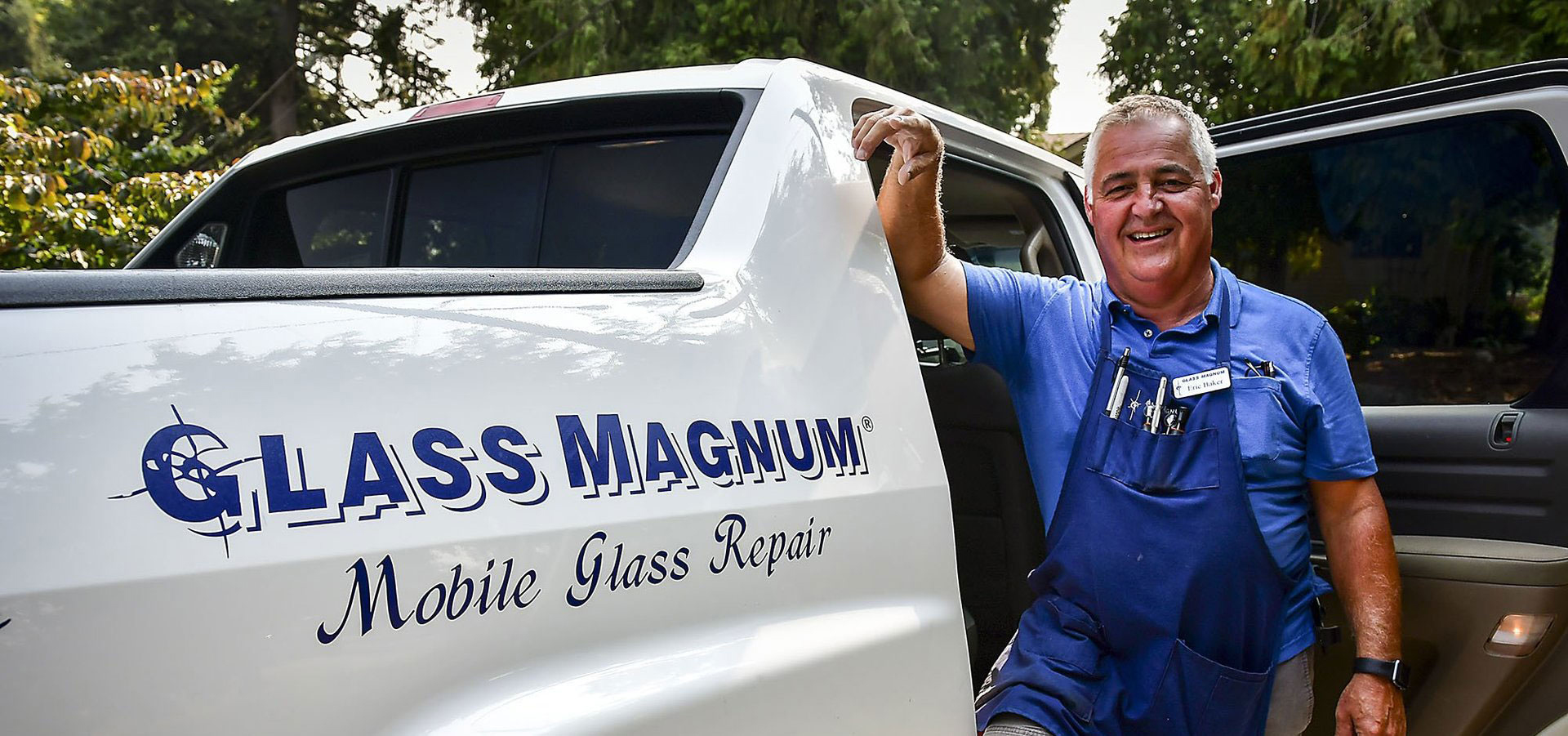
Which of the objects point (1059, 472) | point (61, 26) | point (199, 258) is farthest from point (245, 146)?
point (1059, 472)

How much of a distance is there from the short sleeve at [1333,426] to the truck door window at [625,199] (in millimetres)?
1181

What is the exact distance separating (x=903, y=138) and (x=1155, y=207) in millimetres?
543

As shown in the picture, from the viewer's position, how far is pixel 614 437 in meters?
1.40

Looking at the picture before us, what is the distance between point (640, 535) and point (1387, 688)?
1.53 m

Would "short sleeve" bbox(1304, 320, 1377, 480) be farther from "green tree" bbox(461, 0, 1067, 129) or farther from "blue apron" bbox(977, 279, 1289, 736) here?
"green tree" bbox(461, 0, 1067, 129)

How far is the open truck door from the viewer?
2.48 meters

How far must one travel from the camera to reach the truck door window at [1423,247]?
107 inches

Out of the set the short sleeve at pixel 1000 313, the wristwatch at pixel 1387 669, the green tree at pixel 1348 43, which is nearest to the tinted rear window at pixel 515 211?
the short sleeve at pixel 1000 313

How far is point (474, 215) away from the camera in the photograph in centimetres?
243

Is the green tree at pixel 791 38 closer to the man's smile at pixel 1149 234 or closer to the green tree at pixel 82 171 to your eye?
the green tree at pixel 82 171

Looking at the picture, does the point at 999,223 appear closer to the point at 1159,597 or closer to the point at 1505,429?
the point at 1505,429

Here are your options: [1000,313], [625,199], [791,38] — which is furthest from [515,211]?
[791,38]

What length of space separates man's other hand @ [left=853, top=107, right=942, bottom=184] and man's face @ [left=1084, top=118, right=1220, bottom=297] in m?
0.42

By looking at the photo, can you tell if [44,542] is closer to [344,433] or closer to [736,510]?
[344,433]
